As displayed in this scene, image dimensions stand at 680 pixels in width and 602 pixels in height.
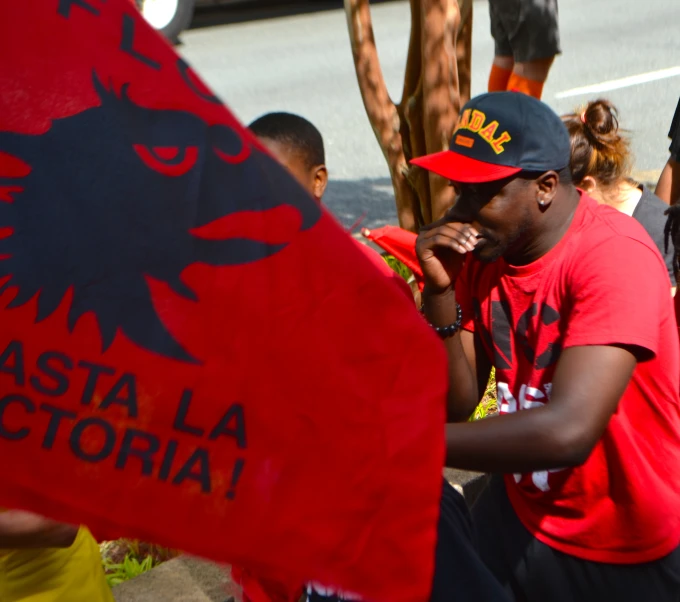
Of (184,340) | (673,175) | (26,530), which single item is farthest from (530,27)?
(184,340)

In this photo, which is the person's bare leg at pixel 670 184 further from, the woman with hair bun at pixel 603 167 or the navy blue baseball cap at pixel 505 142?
the navy blue baseball cap at pixel 505 142

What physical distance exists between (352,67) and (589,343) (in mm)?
9613

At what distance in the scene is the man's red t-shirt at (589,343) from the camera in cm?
231

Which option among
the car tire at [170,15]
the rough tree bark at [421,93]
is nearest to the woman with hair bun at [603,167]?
the rough tree bark at [421,93]

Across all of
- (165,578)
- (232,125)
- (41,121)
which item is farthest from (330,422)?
(165,578)

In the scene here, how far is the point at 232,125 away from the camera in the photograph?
1611 mm

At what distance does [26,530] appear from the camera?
82.9 inches

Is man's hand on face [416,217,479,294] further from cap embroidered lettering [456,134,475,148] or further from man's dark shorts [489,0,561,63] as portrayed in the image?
man's dark shorts [489,0,561,63]

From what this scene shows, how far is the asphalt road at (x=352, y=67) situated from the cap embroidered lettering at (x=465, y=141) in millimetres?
5185

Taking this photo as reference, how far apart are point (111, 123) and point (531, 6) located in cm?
428

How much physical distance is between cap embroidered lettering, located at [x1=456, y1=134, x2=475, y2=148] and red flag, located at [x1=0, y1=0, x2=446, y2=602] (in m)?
0.97

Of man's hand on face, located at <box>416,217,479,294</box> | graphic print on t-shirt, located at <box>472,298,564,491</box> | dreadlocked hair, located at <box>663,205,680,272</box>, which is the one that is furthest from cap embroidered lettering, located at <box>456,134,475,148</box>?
dreadlocked hair, located at <box>663,205,680,272</box>

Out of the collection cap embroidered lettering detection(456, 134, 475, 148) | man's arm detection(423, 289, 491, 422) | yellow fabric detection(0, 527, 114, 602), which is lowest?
yellow fabric detection(0, 527, 114, 602)

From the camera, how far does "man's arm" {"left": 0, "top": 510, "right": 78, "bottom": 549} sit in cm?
209
